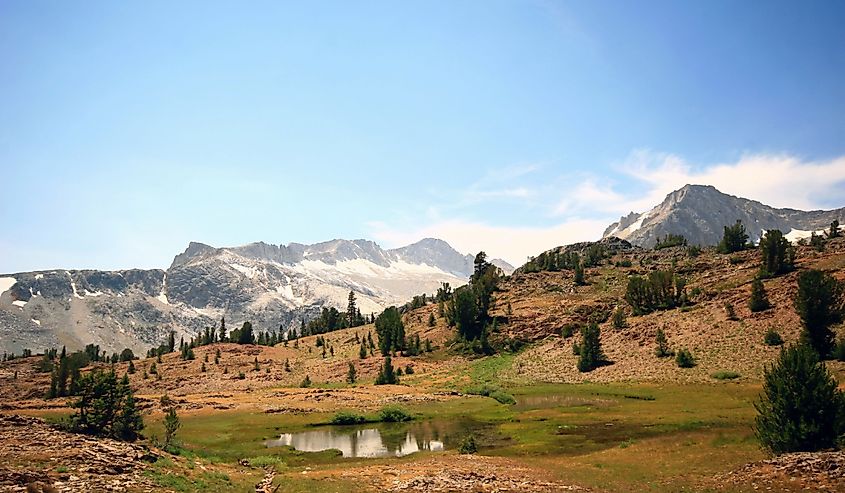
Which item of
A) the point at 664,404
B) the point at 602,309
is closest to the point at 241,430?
the point at 664,404

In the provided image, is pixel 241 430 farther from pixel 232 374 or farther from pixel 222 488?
pixel 232 374

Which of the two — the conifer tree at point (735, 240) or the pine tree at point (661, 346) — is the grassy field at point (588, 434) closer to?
the pine tree at point (661, 346)

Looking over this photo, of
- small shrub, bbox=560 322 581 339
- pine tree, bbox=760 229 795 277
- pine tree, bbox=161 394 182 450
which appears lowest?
pine tree, bbox=161 394 182 450

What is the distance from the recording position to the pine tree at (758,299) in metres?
80.8

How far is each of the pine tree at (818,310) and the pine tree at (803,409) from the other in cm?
4141

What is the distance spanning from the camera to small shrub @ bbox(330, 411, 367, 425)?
188ft

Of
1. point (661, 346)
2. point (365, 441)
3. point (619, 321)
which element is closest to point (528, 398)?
point (661, 346)

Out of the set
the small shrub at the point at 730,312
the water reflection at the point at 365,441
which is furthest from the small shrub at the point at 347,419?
the small shrub at the point at 730,312

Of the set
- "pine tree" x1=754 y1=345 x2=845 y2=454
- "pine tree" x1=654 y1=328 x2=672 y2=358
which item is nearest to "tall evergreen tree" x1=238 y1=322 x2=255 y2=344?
"pine tree" x1=654 y1=328 x2=672 y2=358

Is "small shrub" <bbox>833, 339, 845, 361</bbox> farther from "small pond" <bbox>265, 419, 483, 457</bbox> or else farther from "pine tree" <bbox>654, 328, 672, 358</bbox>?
"small pond" <bbox>265, 419, 483, 457</bbox>

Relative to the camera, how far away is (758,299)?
3194 inches

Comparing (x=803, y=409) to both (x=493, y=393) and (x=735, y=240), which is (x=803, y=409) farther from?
(x=735, y=240)

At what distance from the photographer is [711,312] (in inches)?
3479

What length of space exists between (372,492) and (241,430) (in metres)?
33.7
